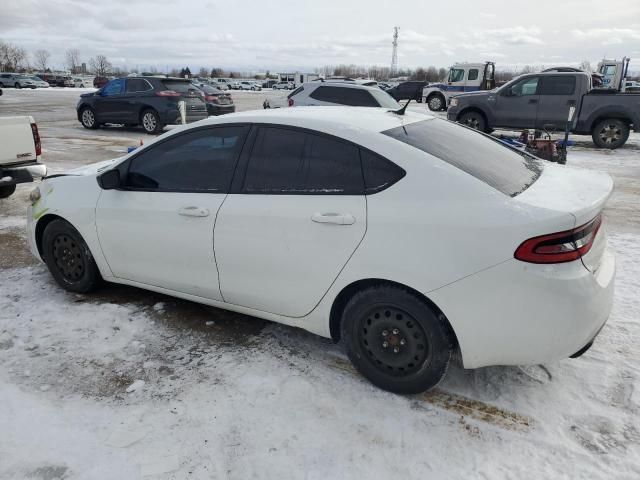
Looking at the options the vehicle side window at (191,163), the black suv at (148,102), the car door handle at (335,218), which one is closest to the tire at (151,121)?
the black suv at (148,102)

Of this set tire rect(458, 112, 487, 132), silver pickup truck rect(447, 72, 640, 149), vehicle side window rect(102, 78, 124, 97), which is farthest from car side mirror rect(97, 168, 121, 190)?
vehicle side window rect(102, 78, 124, 97)

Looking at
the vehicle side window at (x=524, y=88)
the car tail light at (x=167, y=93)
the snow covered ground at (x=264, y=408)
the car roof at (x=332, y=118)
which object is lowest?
the snow covered ground at (x=264, y=408)

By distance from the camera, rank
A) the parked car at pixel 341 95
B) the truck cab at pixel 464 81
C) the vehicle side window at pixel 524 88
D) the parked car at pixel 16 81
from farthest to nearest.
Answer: the parked car at pixel 16 81 → the truck cab at pixel 464 81 → the vehicle side window at pixel 524 88 → the parked car at pixel 341 95

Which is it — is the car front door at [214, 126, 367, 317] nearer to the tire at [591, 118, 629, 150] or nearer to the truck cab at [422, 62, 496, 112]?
the tire at [591, 118, 629, 150]

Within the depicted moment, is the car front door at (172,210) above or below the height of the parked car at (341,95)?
below

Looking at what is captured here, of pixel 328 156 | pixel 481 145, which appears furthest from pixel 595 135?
pixel 328 156

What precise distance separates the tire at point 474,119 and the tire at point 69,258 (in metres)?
12.8

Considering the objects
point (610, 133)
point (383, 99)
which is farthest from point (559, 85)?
point (383, 99)

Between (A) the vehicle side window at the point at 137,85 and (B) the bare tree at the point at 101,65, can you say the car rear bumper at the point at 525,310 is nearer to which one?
(A) the vehicle side window at the point at 137,85

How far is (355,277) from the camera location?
281cm

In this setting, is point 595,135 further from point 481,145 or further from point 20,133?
point 20,133

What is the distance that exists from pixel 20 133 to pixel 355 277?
19.3 ft

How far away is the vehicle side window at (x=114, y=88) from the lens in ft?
49.8

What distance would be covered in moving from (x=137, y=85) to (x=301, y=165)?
44.6 ft
